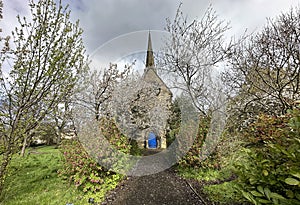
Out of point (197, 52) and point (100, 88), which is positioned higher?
point (197, 52)

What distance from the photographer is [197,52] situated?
772 centimetres

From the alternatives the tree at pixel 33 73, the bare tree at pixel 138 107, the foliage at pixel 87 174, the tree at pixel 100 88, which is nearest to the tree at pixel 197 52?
the bare tree at pixel 138 107

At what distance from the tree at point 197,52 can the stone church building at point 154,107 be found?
1.10 meters

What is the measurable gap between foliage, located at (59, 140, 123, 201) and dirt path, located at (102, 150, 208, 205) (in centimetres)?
29

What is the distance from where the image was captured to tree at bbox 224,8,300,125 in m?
5.89

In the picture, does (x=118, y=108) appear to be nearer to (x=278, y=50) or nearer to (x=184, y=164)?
(x=184, y=164)

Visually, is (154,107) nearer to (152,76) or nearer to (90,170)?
(152,76)

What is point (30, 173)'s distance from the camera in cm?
531

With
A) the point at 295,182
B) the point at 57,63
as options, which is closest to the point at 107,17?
the point at 57,63

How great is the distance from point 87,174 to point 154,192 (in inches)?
73.4

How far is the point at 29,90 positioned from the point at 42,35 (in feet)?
3.21

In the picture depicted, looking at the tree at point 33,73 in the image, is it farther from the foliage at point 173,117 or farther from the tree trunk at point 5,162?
the foliage at point 173,117

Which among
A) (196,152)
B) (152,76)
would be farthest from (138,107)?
(196,152)

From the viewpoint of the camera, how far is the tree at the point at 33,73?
2605 mm
